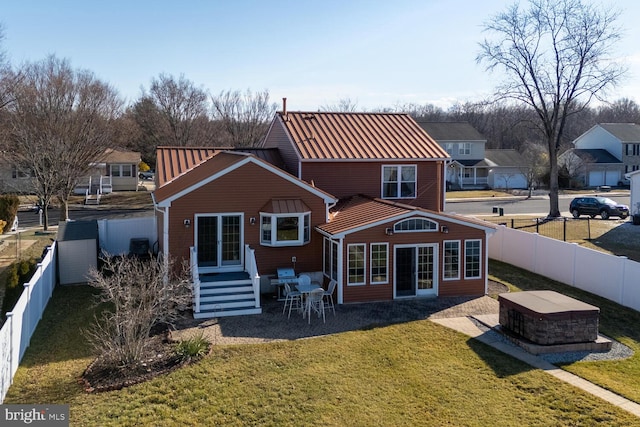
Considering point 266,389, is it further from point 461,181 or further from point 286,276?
point 461,181

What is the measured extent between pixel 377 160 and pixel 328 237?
5.98 m

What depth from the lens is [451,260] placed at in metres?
18.2

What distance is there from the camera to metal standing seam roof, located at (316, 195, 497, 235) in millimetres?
17297

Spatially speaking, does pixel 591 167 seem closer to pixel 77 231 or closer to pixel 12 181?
pixel 77 231

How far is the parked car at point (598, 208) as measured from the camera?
116 feet

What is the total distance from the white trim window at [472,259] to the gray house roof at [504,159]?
44197mm

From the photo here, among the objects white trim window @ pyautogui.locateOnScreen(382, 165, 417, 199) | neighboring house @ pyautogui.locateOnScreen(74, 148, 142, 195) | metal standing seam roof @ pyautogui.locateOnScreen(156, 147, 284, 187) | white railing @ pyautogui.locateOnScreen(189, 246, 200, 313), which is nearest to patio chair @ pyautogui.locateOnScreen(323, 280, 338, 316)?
white railing @ pyautogui.locateOnScreen(189, 246, 200, 313)

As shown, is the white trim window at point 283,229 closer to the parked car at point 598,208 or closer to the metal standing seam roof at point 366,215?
the metal standing seam roof at point 366,215

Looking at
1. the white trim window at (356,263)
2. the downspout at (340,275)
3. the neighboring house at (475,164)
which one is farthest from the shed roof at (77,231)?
the neighboring house at (475,164)

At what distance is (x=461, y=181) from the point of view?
198 feet

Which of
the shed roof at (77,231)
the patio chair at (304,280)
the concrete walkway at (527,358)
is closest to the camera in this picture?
the concrete walkway at (527,358)

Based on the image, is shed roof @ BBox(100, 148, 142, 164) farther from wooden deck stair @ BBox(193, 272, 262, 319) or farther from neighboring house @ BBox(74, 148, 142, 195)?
wooden deck stair @ BBox(193, 272, 262, 319)

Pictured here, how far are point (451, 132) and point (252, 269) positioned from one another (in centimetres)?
5058

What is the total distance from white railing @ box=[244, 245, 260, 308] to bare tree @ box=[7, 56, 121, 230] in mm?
15417
